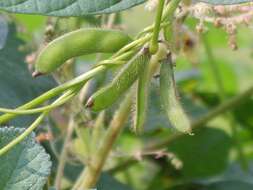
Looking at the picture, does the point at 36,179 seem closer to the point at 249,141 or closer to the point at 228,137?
the point at 228,137

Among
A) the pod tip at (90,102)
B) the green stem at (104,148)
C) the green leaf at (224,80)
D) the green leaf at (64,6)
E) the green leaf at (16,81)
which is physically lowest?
the green leaf at (224,80)

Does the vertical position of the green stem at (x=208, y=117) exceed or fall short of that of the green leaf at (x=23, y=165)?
it falls short

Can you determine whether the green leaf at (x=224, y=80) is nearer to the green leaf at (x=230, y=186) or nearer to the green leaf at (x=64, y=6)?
the green leaf at (x=230, y=186)

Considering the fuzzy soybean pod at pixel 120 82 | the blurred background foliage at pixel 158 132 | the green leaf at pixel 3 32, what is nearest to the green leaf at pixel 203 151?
the blurred background foliage at pixel 158 132

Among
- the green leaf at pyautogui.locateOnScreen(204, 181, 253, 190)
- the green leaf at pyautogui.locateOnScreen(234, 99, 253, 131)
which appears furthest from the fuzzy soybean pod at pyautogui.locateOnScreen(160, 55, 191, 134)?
the green leaf at pyautogui.locateOnScreen(234, 99, 253, 131)

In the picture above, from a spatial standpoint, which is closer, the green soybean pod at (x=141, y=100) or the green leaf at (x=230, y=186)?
the green soybean pod at (x=141, y=100)

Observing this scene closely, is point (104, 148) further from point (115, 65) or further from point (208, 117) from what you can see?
point (208, 117)

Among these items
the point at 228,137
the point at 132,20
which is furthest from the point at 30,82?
the point at 132,20

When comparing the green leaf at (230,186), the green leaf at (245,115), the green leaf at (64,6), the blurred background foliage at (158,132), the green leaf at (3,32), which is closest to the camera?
the green leaf at (64,6)
